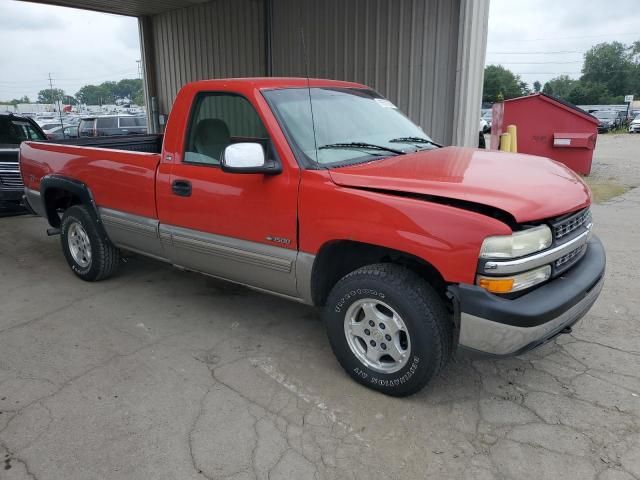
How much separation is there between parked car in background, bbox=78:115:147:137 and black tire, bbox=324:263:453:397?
17001mm

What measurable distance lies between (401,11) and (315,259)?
6580 mm

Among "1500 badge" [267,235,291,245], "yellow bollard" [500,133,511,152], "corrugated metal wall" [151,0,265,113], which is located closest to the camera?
"1500 badge" [267,235,291,245]

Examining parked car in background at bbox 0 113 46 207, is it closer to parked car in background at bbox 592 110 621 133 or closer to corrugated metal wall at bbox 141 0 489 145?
corrugated metal wall at bbox 141 0 489 145

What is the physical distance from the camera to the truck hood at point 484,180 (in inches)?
106

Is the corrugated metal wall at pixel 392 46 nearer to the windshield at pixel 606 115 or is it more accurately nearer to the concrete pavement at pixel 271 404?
the concrete pavement at pixel 271 404

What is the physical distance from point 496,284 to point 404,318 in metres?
0.54

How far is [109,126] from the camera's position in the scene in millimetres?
18609

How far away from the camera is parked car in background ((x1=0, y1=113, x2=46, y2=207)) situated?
301 inches

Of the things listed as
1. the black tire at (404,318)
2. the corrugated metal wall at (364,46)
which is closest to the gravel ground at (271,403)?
the black tire at (404,318)

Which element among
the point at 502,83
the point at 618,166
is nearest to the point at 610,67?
the point at 502,83

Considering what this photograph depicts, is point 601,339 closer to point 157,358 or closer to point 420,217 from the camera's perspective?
point 420,217

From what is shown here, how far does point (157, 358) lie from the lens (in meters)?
3.68

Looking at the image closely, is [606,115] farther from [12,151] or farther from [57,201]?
[57,201]

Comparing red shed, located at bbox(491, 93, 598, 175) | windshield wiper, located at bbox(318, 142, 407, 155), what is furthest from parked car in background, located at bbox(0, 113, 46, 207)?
red shed, located at bbox(491, 93, 598, 175)
